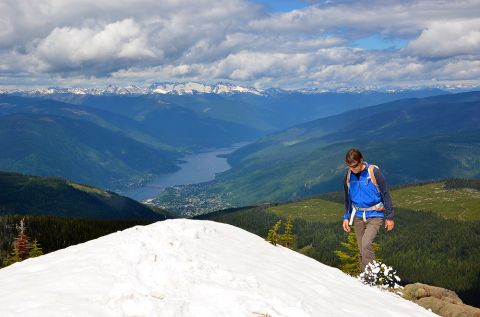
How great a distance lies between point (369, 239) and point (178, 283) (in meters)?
8.25

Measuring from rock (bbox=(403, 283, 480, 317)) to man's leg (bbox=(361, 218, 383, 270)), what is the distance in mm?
3046

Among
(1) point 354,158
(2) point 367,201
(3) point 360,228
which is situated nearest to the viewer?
Result: (1) point 354,158

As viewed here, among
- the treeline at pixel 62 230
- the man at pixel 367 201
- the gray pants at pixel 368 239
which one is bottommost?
the treeline at pixel 62 230

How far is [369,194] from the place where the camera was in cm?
1543

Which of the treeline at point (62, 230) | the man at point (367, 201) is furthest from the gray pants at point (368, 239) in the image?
the treeline at point (62, 230)

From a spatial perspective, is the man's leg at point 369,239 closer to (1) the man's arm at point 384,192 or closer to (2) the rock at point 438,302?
(1) the man's arm at point 384,192

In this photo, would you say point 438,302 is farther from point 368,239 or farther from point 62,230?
point 62,230

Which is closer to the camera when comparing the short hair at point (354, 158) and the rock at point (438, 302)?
the short hair at point (354, 158)

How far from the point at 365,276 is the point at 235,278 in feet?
21.2

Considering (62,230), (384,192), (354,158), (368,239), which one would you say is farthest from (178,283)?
(62,230)

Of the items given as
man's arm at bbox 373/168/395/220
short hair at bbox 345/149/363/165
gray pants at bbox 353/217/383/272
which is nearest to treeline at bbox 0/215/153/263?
gray pants at bbox 353/217/383/272

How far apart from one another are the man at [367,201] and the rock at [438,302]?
3266 mm

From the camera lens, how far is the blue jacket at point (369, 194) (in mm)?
15188

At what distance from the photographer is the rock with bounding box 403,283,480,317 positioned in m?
15.3
